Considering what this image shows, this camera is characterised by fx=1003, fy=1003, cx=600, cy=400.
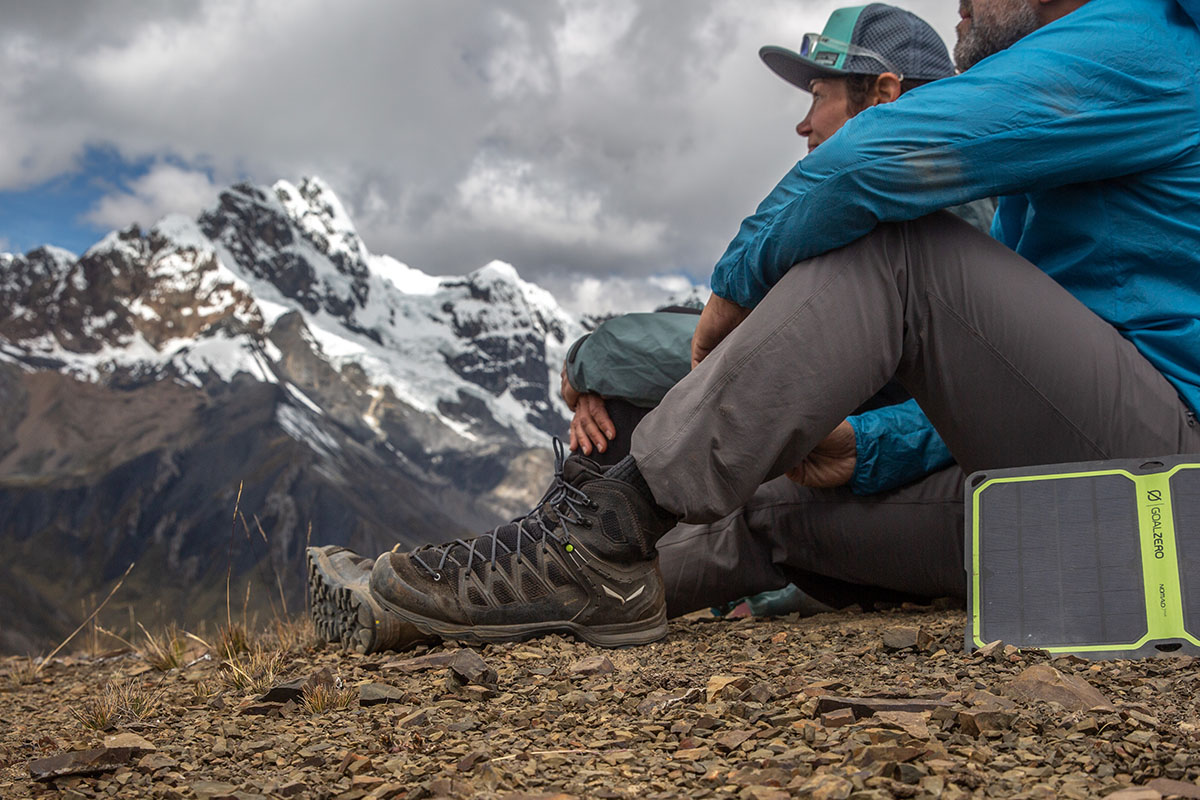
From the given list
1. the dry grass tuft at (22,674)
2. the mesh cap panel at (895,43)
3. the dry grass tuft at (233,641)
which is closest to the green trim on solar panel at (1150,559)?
the mesh cap panel at (895,43)

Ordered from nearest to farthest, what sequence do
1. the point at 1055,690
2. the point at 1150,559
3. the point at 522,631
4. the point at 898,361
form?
the point at 1055,690 < the point at 1150,559 < the point at 898,361 < the point at 522,631

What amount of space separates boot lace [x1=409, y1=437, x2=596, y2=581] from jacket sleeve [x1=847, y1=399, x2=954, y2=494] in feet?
3.47

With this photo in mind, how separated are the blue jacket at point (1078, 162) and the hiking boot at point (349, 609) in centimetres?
158

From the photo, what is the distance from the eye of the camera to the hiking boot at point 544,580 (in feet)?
10.1

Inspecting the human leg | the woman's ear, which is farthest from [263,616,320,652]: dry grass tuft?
the woman's ear

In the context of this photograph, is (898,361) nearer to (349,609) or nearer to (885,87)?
(349,609)

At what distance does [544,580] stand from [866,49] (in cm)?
290

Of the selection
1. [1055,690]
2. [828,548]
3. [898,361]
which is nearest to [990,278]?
[898,361]

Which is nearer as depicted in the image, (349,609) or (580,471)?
(580,471)

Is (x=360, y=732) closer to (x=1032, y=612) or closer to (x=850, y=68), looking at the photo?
(x=1032, y=612)

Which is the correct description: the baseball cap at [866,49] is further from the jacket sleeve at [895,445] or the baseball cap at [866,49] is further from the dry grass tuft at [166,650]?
the dry grass tuft at [166,650]

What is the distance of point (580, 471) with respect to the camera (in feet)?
10.0

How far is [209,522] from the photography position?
153 m

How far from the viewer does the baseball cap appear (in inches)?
177
